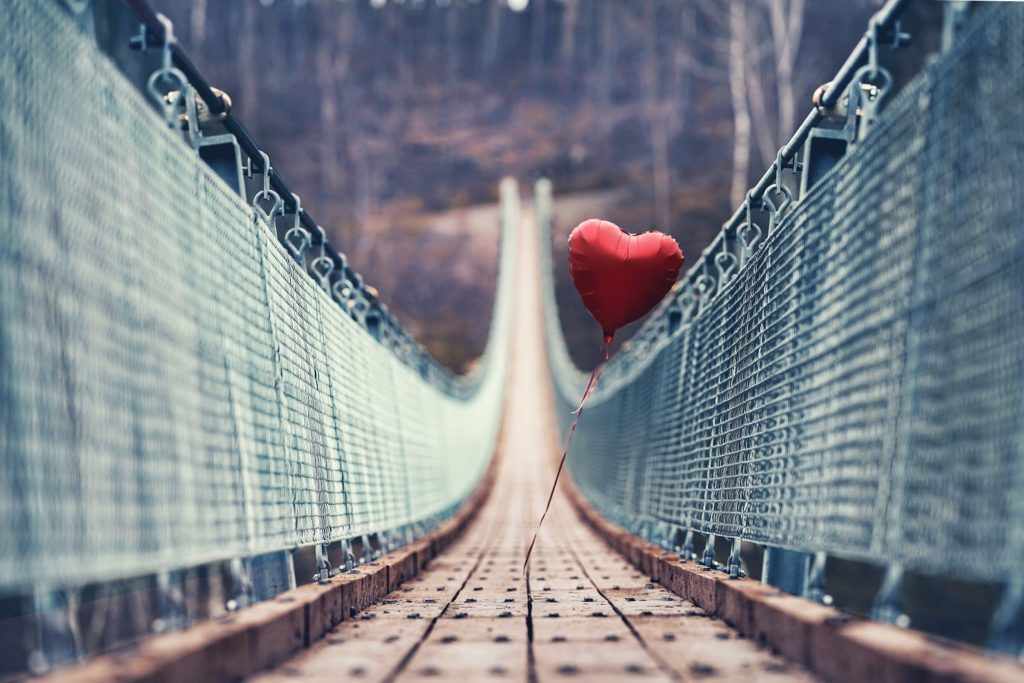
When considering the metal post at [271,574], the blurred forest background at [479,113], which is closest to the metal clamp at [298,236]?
the metal post at [271,574]

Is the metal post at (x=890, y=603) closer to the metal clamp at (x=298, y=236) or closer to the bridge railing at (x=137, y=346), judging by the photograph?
the bridge railing at (x=137, y=346)

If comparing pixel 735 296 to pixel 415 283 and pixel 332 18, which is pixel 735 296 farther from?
pixel 332 18

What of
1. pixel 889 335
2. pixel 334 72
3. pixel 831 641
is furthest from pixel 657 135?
pixel 831 641

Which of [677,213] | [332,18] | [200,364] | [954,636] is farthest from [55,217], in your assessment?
[332,18]

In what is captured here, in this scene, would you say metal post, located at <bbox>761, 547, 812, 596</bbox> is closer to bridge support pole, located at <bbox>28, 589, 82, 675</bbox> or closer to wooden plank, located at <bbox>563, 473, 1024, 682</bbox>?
wooden plank, located at <bbox>563, 473, 1024, 682</bbox>

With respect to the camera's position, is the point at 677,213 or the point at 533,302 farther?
the point at 533,302

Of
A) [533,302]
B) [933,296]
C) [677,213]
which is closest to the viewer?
[933,296]

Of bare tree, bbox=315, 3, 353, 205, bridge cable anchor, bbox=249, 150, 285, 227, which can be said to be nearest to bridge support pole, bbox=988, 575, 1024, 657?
bridge cable anchor, bbox=249, 150, 285, 227
